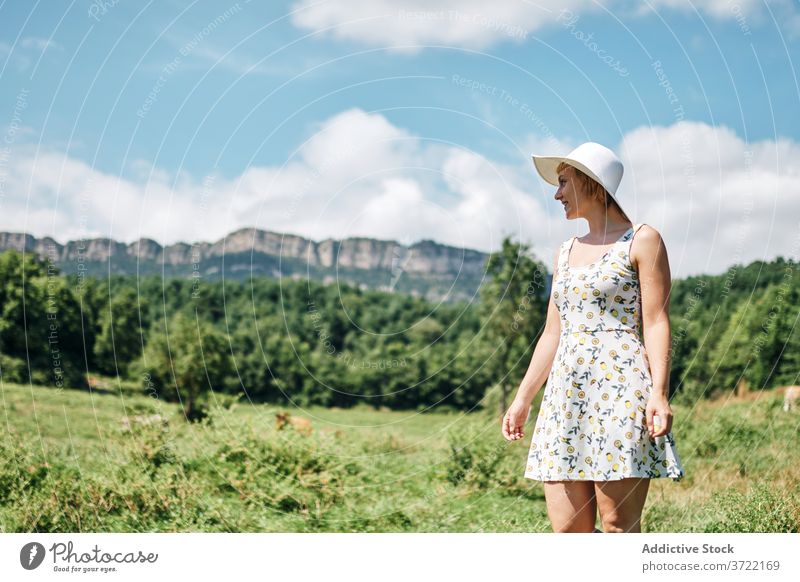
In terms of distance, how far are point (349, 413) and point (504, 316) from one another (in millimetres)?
4729

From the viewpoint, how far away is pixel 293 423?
7.86m

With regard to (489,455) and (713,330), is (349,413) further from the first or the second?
(489,455)

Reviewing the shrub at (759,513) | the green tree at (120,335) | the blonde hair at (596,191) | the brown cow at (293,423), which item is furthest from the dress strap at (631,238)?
the green tree at (120,335)

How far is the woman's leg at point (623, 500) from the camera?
3.10m

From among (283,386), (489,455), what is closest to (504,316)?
(283,386)

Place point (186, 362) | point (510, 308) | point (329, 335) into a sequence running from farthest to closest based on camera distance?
1. point (329, 335)
2. point (510, 308)
3. point (186, 362)

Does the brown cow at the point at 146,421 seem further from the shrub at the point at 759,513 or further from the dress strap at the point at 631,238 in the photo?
the dress strap at the point at 631,238

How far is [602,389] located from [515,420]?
41 centimetres

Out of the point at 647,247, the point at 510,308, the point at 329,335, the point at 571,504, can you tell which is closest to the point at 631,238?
the point at 647,247

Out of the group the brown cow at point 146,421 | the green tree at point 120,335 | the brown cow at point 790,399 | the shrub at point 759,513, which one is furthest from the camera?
the green tree at point 120,335

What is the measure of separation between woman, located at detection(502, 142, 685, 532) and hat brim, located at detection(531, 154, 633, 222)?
0.01m

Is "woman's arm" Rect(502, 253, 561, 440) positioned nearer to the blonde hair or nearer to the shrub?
the blonde hair

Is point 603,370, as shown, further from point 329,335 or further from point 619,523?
point 329,335

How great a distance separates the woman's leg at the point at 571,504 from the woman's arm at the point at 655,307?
42 centimetres
